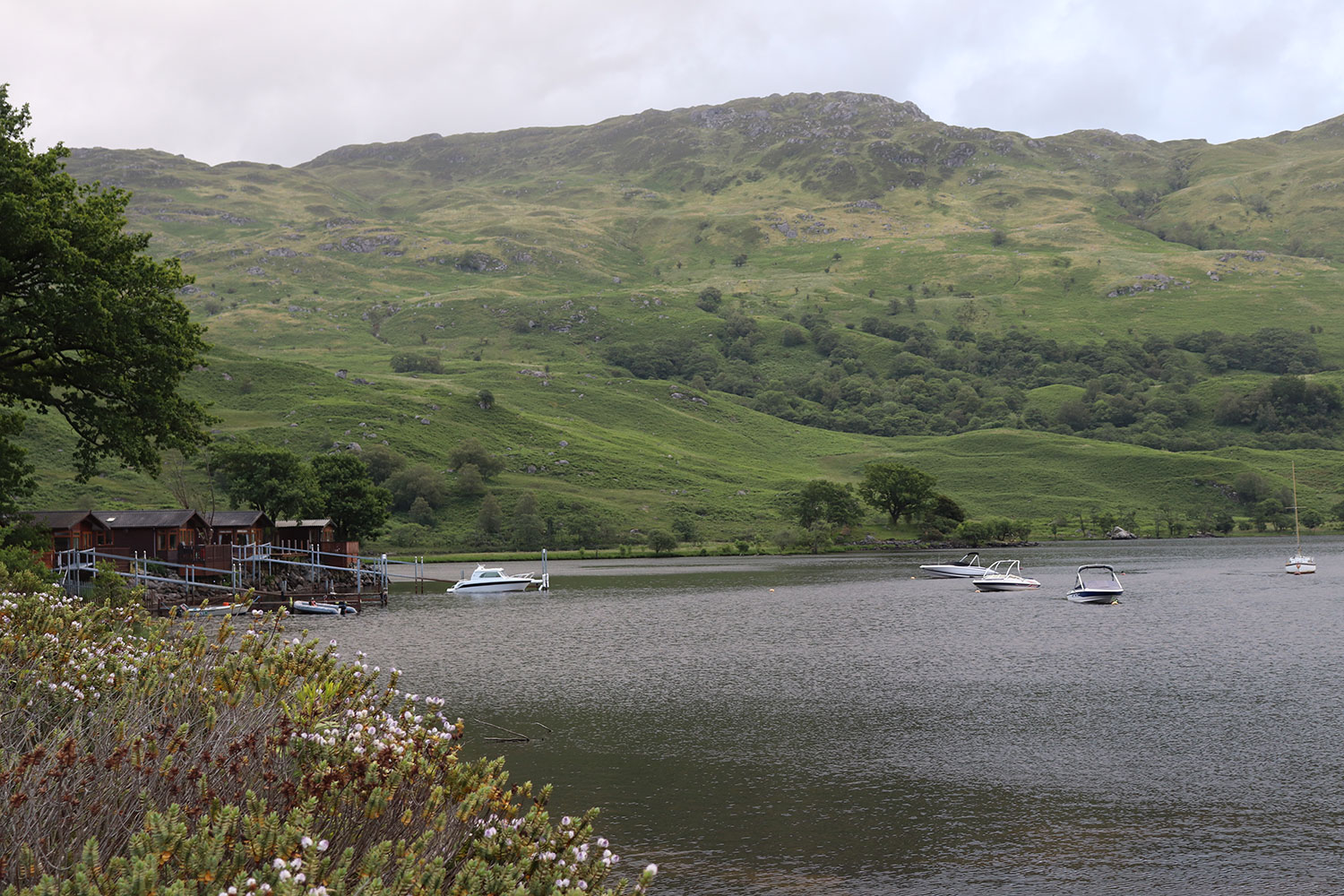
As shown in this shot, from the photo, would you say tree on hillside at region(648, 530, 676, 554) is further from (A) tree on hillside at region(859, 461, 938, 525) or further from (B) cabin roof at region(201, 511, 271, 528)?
(B) cabin roof at region(201, 511, 271, 528)

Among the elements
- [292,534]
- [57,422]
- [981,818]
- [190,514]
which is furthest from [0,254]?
[57,422]

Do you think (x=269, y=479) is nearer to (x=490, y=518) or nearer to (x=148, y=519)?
(x=148, y=519)

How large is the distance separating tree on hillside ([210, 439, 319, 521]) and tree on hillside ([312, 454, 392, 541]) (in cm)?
494

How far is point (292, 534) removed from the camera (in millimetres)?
102812

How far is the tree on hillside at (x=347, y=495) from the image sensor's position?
10888 cm

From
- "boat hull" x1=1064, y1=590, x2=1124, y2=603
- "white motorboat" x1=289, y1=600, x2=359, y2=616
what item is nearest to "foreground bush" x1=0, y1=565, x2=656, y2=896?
"white motorboat" x1=289, y1=600, x2=359, y2=616

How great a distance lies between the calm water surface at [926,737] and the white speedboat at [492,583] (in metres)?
25.8

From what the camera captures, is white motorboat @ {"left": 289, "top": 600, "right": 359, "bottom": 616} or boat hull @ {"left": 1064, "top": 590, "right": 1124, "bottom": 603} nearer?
boat hull @ {"left": 1064, "top": 590, "right": 1124, "bottom": 603}

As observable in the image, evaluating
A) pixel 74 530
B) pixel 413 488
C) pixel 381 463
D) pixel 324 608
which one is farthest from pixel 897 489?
pixel 74 530

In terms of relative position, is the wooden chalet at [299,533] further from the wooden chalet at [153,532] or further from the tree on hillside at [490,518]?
the tree on hillside at [490,518]

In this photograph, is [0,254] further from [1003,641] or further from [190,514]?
[190,514]

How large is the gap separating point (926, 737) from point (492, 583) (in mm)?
71939

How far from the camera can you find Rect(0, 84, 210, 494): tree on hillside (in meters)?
34.8

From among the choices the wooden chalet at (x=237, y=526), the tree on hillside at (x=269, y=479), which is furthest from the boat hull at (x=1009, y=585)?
the wooden chalet at (x=237, y=526)
